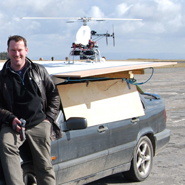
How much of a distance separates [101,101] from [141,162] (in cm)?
141

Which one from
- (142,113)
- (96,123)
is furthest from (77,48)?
(96,123)

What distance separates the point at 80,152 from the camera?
547 cm

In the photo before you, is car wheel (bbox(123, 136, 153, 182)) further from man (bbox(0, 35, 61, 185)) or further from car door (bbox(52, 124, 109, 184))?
man (bbox(0, 35, 61, 185))

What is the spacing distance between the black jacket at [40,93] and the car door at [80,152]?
371 mm

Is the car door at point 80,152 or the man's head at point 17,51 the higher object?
the man's head at point 17,51

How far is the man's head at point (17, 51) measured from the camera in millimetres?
4458

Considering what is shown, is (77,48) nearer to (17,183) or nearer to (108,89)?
(108,89)

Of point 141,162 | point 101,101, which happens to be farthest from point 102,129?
point 141,162

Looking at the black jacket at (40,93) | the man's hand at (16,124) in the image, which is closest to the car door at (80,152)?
the black jacket at (40,93)

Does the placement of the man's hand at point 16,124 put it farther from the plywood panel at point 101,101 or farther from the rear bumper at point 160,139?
the rear bumper at point 160,139

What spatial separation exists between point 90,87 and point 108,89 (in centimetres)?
39

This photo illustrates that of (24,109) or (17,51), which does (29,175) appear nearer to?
(24,109)

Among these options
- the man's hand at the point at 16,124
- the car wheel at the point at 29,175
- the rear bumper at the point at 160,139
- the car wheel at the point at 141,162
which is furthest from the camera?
the rear bumper at the point at 160,139

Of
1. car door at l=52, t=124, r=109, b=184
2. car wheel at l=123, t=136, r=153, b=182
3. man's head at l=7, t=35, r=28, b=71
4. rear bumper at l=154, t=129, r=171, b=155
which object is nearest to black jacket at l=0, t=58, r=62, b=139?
man's head at l=7, t=35, r=28, b=71
